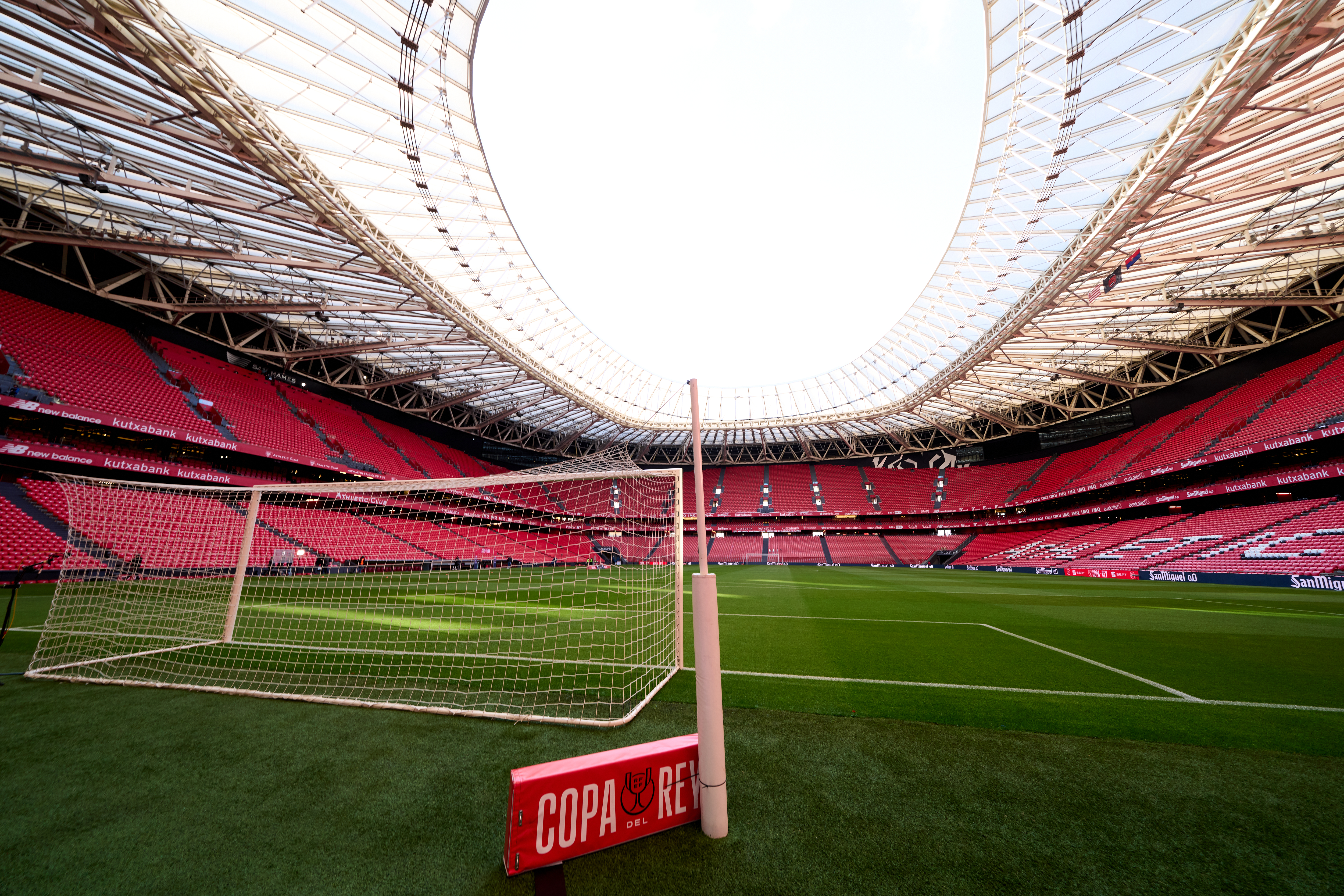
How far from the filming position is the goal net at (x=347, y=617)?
488cm

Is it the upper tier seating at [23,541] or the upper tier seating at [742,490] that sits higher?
the upper tier seating at [742,490]

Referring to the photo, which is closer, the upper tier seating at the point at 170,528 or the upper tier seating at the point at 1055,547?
the upper tier seating at the point at 170,528

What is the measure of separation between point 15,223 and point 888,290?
34219mm

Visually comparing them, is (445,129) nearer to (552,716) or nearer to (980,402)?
(552,716)

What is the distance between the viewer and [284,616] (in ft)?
29.4

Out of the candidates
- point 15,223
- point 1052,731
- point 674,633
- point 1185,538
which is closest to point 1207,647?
point 1052,731

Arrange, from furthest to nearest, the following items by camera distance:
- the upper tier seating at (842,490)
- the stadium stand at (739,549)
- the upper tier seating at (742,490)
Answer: the upper tier seating at (742,490)
the upper tier seating at (842,490)
the stadium stand at (739,549)

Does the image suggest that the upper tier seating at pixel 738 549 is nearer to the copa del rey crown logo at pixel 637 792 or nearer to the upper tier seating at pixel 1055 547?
the upper tier seating at pixel 1055 547

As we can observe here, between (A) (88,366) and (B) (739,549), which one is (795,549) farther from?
(A) (88,366)

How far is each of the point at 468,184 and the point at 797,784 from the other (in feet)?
59.0

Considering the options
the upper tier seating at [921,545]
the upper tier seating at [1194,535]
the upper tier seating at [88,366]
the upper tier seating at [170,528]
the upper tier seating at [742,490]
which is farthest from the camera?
the upper tier seating at [742,490]

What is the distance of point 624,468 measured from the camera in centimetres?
662

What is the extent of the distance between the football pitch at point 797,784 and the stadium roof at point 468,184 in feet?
36.8

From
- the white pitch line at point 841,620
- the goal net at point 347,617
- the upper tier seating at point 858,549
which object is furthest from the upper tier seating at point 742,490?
the white pitch line at point 841,620
